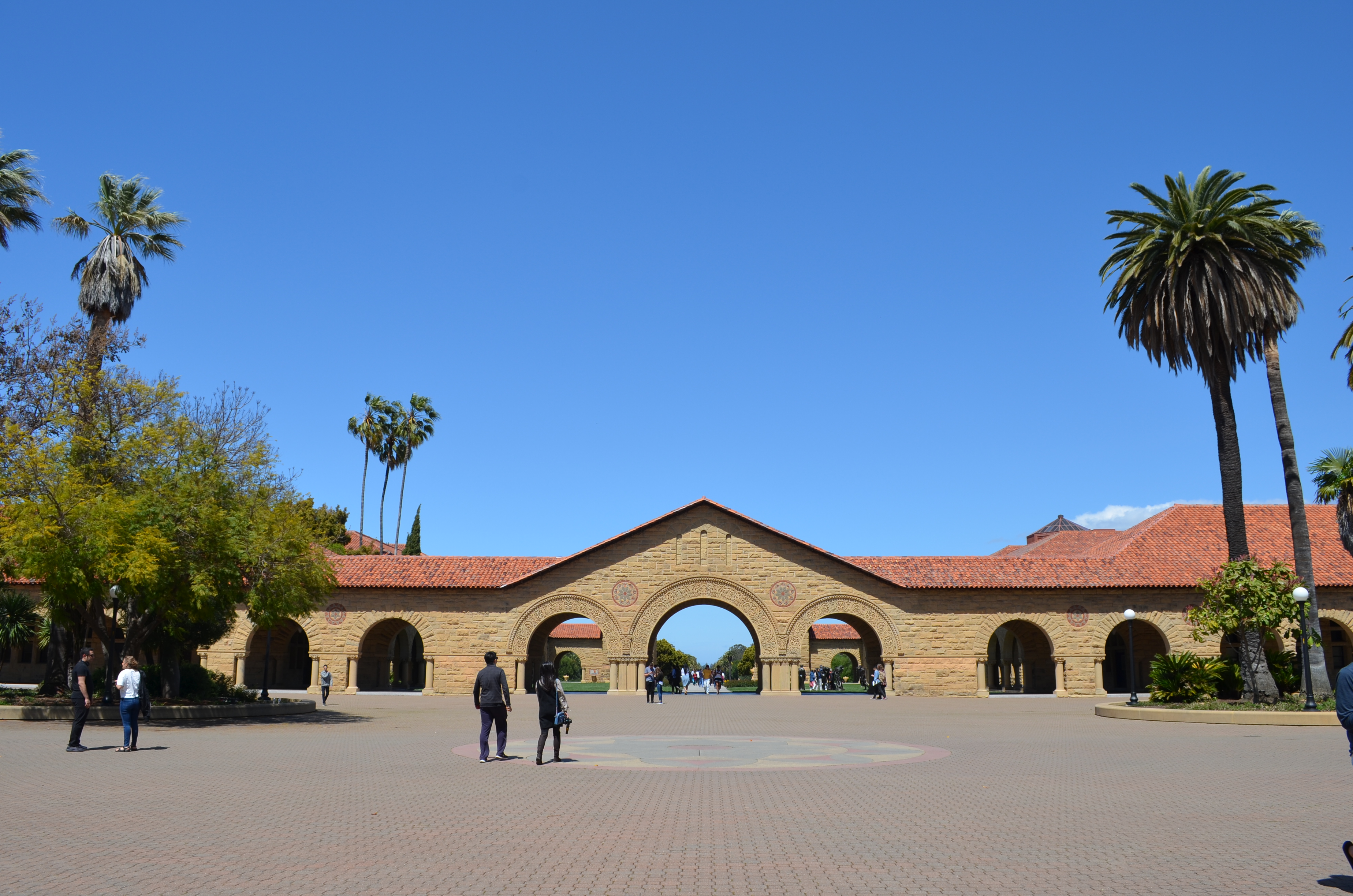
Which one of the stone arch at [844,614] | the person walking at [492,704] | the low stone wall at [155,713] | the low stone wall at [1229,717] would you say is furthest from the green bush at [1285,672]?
the low stone wall at [155,713]

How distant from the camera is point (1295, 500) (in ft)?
88.8

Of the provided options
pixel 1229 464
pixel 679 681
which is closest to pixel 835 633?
pixel 679 681

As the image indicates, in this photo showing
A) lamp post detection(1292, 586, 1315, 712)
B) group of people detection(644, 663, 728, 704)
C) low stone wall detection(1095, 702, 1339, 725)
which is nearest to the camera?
low stone wall detection(1095, 702, 1339, 725)

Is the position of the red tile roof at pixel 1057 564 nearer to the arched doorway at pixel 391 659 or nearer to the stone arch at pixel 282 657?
the arched doorway at pixel 391 659

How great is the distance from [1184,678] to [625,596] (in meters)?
22.1

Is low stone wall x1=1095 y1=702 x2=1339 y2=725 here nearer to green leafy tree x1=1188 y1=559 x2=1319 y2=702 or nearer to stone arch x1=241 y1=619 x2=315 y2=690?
green leafy tree x1=1188 y1=559 x2=1319 y2=702

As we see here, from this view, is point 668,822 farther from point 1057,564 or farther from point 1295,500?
point 1057,564

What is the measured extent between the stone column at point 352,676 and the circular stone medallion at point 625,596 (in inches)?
447

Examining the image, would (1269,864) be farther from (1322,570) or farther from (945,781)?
(1322,570)

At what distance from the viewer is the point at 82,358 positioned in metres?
31.3

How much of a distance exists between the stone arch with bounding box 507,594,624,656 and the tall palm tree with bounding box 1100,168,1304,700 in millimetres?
23790

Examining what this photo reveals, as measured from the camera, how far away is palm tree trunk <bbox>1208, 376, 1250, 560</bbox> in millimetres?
27328

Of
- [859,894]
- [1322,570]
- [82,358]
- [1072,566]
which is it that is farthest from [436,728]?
[1322,570]

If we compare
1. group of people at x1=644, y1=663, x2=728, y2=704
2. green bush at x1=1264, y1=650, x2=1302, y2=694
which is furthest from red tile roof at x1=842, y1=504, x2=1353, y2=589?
green bush at x1=1264, y1=650, x2=1302, y2=694
